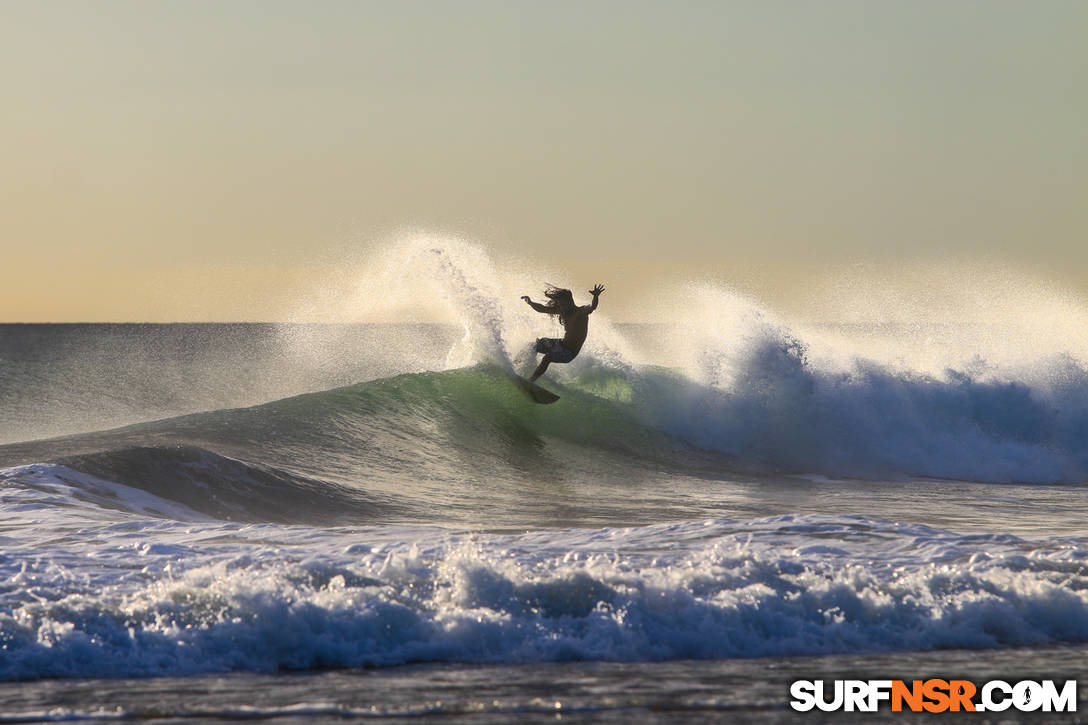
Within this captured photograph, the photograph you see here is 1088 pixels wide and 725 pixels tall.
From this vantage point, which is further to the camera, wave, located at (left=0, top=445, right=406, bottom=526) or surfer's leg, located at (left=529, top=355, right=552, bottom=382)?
surfer's leg, located at (left=529, top=355, right=552, bottom=382)

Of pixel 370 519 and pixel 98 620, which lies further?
pixel 370 519

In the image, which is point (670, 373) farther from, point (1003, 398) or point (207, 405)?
point (207, 405)

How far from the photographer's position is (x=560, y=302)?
60.6ft

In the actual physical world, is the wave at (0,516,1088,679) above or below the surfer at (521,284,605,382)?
below

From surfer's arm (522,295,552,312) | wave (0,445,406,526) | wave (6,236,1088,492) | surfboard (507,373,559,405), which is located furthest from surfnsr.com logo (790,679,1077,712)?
surfboard (507,373,559,405)

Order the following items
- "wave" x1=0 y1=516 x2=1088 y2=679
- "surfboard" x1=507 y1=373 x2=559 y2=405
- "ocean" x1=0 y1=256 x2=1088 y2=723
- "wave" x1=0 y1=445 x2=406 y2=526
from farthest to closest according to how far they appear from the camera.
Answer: "surfboard" x1=507 y1=373 x2=559 y2=405, "wave" x1=0 y1=445 x2=406 y2=526, "wave" x1=0 y1=516 x2=1088 y2=679, "ocean" x1=0 y1=256 x2=1088 y2=723

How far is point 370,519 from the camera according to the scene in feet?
38.3

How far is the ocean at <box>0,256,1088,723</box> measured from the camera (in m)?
6.02

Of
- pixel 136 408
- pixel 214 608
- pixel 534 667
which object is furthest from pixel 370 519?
pixel 136 408

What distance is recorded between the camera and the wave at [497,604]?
6414 mm

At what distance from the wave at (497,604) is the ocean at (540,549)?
0.02 m

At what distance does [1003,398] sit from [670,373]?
20.0 ft

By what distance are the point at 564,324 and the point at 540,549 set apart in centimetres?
1020

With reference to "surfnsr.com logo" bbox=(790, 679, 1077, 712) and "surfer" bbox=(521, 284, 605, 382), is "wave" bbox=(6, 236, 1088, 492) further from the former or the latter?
"surfnsr.com logo" bbox=(790, 679, 1077, 712)
